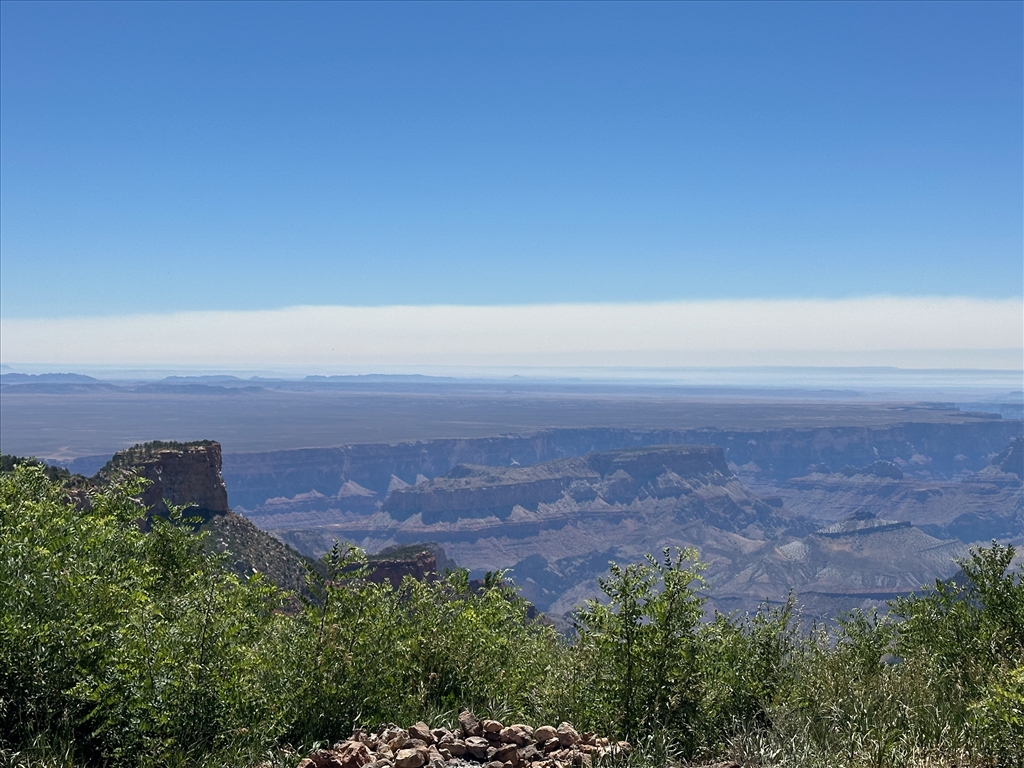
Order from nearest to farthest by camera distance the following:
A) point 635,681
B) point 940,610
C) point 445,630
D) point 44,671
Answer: point 44,671 → point 635,681 → point 445,630 → point 940,610

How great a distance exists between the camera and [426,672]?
1027 cm

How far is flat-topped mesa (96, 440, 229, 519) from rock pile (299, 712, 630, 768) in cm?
6155

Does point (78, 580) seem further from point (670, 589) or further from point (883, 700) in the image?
point (883, 700)

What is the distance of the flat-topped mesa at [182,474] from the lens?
216 feet

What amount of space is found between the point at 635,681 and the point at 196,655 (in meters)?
4.76

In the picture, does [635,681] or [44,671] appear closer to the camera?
[44,671]

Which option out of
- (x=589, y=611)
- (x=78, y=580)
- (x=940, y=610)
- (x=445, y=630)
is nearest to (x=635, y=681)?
(x=589, y=611)

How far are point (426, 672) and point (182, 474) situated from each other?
63566 mm

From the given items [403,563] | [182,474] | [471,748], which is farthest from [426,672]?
[403,563]

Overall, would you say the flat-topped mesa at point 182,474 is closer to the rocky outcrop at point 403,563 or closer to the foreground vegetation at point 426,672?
the rocky outcrop at point 403,563

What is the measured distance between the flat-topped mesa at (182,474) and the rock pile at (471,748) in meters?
61.6

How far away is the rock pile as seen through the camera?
7555mm

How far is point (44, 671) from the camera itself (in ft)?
25.9

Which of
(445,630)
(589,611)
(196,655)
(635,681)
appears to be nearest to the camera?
(196,655)
